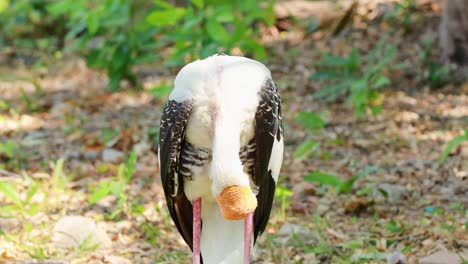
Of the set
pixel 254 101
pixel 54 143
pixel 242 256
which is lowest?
pixel 54 143

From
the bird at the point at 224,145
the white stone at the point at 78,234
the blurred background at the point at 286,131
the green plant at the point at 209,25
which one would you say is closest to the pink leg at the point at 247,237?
the bird at the point at 224,145

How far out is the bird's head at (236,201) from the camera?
3375mm

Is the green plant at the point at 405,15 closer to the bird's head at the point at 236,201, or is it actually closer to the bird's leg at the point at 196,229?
the bird's leg at the point at 196,229

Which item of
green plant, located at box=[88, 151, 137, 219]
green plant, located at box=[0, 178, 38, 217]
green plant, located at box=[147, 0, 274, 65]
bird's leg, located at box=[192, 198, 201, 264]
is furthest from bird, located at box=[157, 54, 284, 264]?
green plant, located at box=[147, 0, 274, 65]

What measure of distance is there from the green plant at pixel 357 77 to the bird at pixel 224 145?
2889 millimetres

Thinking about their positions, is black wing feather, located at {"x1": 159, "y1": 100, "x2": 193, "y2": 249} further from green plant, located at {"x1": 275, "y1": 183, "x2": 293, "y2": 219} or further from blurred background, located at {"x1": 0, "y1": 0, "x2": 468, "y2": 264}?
green plant, located at {"x1": 275, "y1": 183, "x2": 293, "y2": 219}

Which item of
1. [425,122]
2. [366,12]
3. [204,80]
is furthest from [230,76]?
[366,12]

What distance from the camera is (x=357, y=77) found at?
7.41m

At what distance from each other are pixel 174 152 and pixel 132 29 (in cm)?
377

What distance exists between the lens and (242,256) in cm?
397

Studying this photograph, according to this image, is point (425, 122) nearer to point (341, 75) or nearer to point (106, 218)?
point (341, 75)

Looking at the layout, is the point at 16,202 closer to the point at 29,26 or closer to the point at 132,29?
the point at 132,29

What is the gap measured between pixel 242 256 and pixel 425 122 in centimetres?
325

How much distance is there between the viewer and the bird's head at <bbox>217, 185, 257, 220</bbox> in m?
3.38
